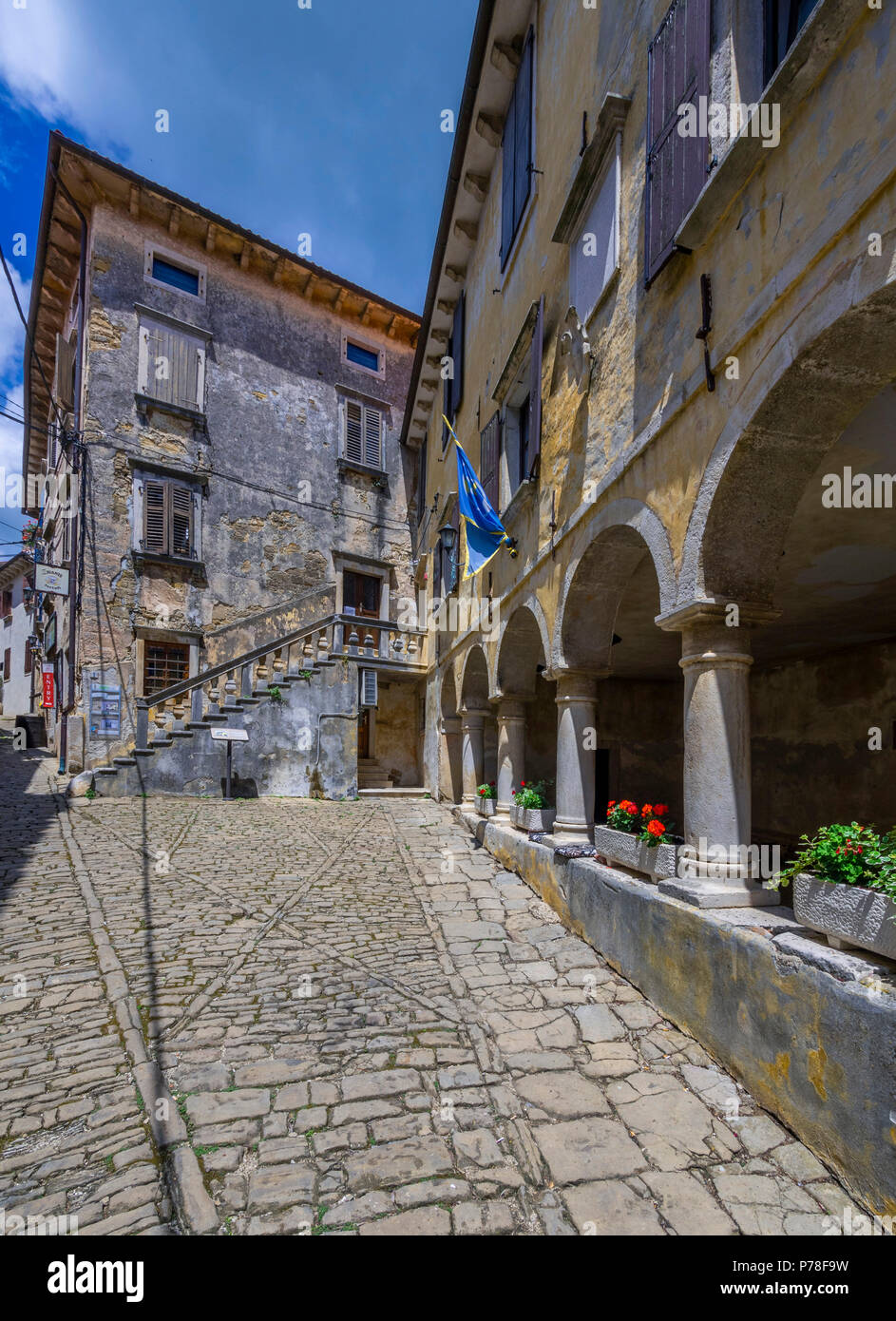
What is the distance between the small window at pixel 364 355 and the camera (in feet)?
64.0

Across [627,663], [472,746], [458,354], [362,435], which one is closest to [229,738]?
[472,746]

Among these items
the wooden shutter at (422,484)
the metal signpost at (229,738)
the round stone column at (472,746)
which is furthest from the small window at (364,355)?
the round stone column at (472,746)

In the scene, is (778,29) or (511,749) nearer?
(778,29)

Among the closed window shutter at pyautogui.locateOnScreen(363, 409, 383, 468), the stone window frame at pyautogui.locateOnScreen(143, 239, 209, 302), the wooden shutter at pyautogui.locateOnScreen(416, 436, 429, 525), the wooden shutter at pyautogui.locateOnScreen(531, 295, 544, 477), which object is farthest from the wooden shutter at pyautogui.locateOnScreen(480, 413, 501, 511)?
the stone window frame at pyautogui.locateOnScreen(143, 239, 209, 302)

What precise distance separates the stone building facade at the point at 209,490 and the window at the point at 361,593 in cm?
7

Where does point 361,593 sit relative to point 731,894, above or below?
above

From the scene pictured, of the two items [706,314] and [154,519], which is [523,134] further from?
[154,519]

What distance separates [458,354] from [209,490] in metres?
7.33

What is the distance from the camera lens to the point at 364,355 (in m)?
20.0

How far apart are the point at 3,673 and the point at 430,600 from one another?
84.5 feet

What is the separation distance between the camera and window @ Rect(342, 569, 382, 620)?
1903 centimetres

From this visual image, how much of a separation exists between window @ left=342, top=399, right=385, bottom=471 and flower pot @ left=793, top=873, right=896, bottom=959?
17957 millimetres

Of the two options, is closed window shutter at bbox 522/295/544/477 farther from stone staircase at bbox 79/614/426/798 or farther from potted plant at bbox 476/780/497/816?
stone staircase at bbox 79/614/426/798

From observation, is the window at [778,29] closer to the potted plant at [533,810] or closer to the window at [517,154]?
the window at [517,154]
